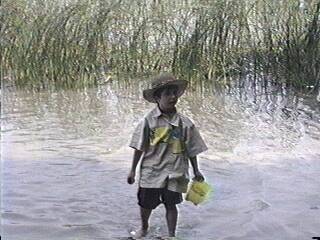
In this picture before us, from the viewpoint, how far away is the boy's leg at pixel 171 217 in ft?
16.1

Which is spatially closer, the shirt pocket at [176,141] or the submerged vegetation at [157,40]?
the shirt pocket at [176,141]

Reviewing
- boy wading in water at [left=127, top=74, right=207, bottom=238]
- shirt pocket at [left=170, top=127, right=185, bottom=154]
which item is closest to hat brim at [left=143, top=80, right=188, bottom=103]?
boy wading in water at [left=127, top=74, right=207, bottom=238]

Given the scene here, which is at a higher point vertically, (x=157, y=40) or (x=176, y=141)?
(x=157, y=40)

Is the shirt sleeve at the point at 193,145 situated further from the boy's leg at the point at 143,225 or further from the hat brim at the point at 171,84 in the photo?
the boy's leg at the point at 143,225

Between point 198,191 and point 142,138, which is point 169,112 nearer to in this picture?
Result: point 142,138

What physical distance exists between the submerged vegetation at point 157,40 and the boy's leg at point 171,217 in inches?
265

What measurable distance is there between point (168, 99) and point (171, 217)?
0.74 metres

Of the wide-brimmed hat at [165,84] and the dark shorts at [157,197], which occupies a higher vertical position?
the wide-brimmed hat at [165,84]

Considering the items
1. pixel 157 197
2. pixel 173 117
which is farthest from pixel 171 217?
pixel 173 117

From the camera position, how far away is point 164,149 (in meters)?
4.85

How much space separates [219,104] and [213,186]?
14.6ft

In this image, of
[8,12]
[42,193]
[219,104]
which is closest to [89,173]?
[42,193]

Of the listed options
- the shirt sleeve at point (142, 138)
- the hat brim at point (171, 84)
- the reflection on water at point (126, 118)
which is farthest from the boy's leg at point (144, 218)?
the reflection on water at point (126, 118)

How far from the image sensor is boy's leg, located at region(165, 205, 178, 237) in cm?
492
